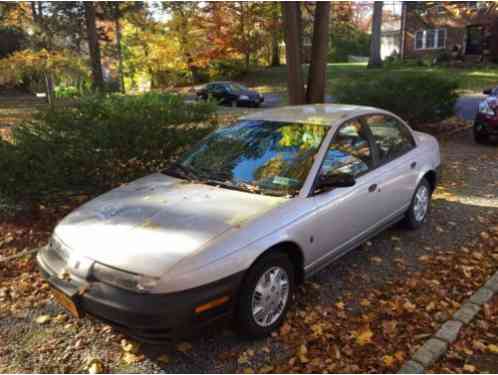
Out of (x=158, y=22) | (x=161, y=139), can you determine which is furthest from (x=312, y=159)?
(x=158, y=22)

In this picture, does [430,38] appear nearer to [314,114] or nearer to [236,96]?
[236,96]

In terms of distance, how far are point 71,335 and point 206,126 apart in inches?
154

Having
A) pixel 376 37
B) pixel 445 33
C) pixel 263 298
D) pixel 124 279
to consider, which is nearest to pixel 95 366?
pixel 124 279

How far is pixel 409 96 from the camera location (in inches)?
425

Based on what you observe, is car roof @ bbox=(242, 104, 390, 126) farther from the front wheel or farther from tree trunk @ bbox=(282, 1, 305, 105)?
the front wheel

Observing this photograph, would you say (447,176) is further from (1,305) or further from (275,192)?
(1,305)

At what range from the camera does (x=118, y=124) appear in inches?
217

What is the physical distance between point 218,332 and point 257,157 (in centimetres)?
152

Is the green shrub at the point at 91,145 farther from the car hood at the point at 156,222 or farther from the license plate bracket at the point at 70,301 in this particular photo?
the license plate bracket at the point at 70,301

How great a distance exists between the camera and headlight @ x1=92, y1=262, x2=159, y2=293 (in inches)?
106

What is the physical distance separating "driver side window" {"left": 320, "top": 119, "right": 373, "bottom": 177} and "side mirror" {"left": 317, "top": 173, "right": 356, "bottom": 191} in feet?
0.26

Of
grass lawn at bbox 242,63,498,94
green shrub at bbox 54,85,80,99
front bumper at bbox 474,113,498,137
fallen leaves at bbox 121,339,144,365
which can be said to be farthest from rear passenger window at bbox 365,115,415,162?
grass lawn at bbox 242,63,498,94

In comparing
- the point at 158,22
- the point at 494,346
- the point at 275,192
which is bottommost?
the point at 494,346

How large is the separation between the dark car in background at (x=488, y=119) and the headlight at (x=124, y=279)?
29.9ft
